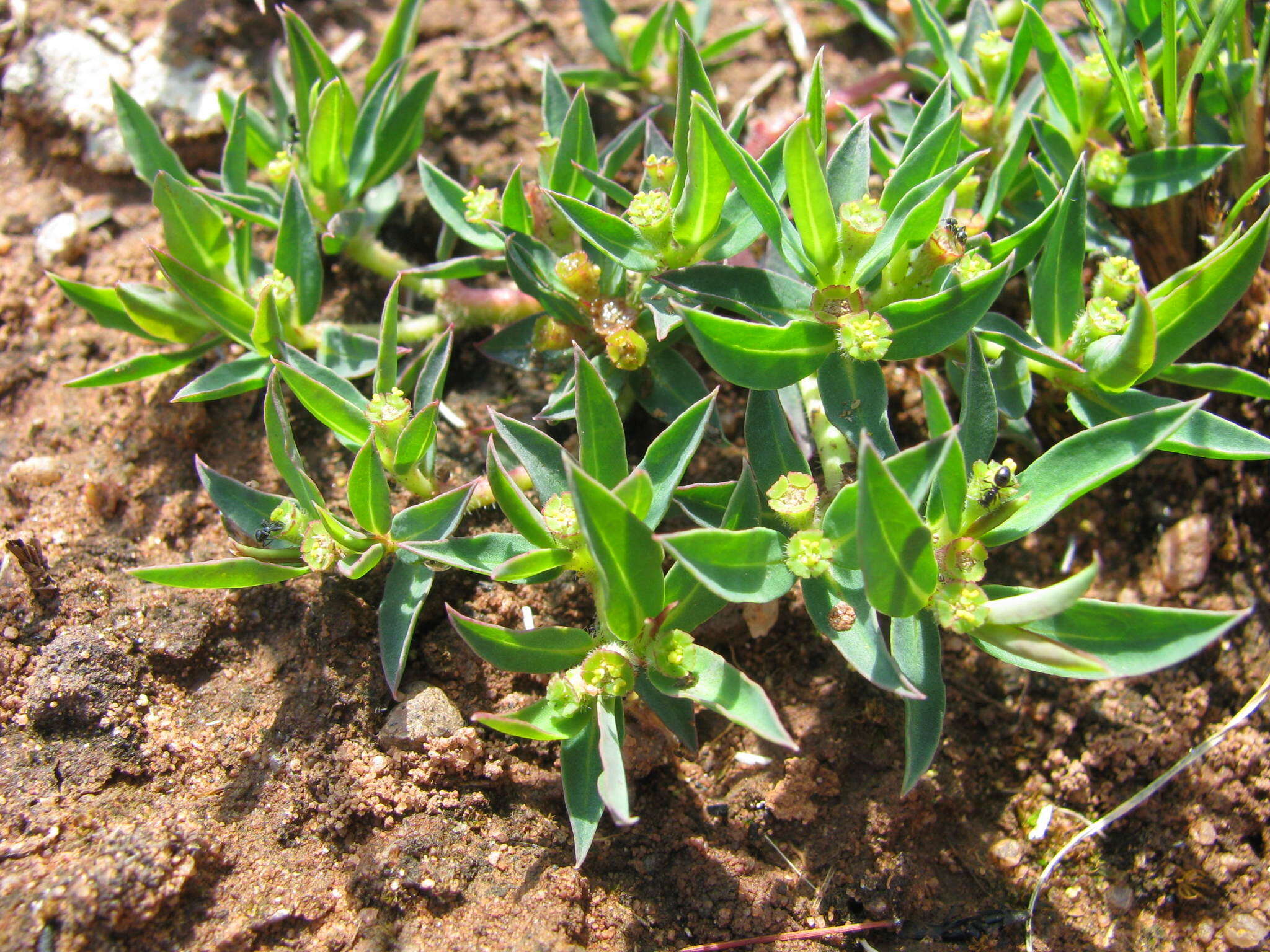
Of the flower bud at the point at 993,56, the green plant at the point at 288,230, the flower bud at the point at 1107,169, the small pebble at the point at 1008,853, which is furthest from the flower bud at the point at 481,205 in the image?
the small pebble at the point at 1008,853

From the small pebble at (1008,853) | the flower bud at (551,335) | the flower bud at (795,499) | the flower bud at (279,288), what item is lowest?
the small pebble at (1008,853)

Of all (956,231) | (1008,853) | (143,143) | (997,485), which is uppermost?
(143,143)

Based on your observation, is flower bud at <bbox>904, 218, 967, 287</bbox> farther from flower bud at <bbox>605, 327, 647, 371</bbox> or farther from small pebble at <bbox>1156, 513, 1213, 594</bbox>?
small pebble at <bbox>1156, 513, 1213, 594</bbox>

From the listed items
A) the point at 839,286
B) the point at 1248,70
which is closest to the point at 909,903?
the point at 839,286

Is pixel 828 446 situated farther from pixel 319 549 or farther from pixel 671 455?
pixel 319 549

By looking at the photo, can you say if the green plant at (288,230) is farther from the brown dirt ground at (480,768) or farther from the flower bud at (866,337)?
the flower bud at (866,337)

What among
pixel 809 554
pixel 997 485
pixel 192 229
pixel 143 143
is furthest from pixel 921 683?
pixel 143 143

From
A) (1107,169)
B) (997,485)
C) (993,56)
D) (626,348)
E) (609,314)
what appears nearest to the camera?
(997,485)

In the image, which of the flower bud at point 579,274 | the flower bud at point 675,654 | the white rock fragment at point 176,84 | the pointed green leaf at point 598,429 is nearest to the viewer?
the flower bud at point 675,654
